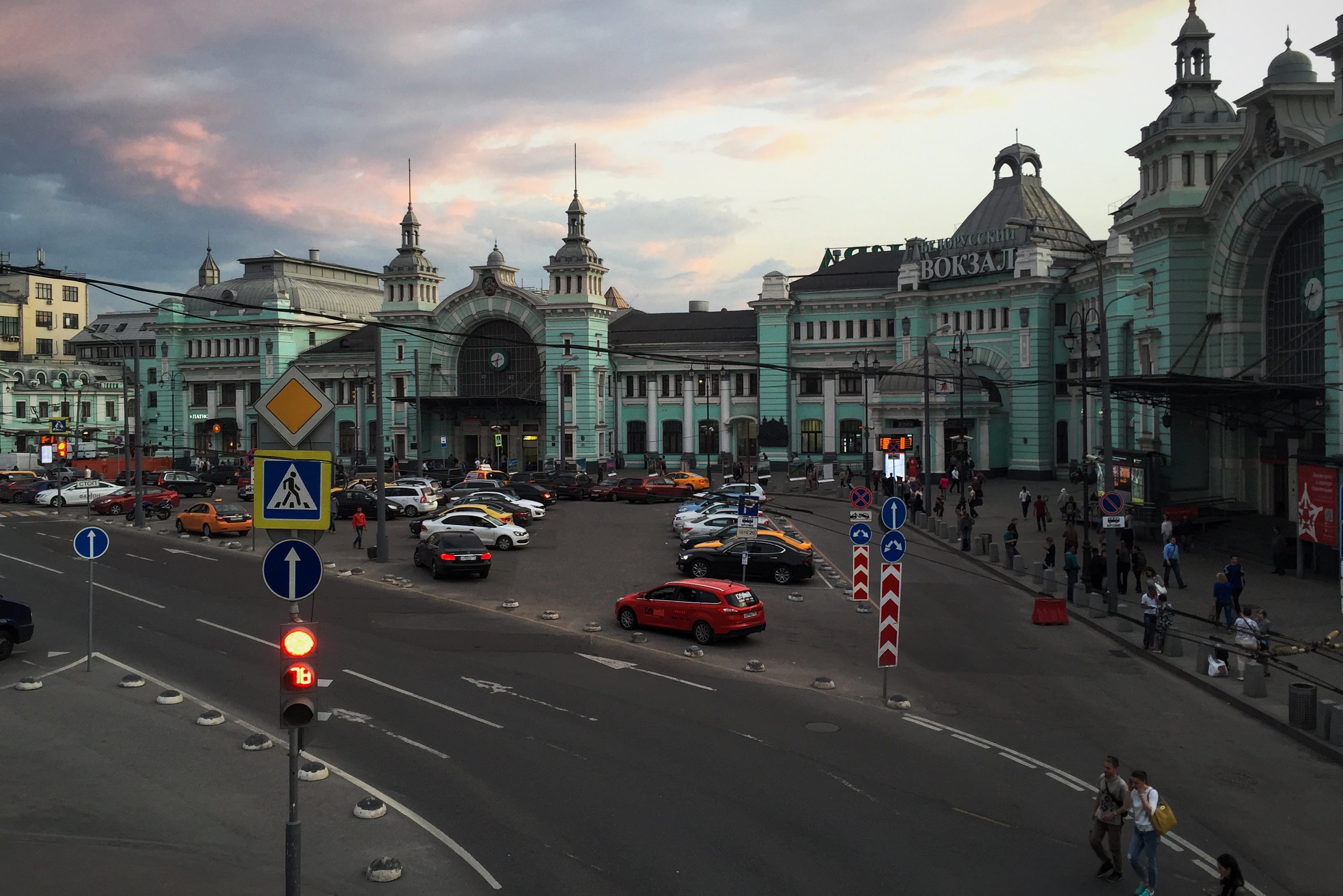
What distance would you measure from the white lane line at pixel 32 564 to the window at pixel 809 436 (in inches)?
2055

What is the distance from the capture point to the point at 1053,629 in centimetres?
2492

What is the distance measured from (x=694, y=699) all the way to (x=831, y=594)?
12.2 meters

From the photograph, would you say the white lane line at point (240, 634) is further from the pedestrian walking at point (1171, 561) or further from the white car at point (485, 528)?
the pedestrian walking at point (1171, 561)

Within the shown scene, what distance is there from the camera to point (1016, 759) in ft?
49.7

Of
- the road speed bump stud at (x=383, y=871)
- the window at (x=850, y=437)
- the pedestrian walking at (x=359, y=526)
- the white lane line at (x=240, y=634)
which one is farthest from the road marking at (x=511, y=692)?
the window at (x=850, y=437)

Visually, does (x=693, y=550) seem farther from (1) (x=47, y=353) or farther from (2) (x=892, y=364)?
(1) (x=47, y=353)

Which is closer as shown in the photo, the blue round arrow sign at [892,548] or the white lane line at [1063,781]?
the white lane line at [1063,781]

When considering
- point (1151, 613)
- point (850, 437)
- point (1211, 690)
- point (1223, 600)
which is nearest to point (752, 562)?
point (1151, 613)

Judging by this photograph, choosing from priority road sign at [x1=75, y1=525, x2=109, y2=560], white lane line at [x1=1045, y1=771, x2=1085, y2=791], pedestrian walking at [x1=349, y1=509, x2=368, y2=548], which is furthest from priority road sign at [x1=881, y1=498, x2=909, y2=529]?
pedestrian walking at [x1=349, y1=509, x2=368, y2=548]

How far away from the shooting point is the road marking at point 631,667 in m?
19.1

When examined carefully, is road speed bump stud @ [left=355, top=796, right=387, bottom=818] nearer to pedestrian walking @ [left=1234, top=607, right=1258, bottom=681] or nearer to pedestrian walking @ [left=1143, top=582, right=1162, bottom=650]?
pedestrian walking @ [left=1234, top=607, right=1258, bottom=681]

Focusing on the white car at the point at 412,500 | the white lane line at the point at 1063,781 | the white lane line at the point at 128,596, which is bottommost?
the white lane line at the point at 1063,781

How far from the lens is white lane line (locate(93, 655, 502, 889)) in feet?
37.3

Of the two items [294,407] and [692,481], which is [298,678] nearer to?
[294,407]
